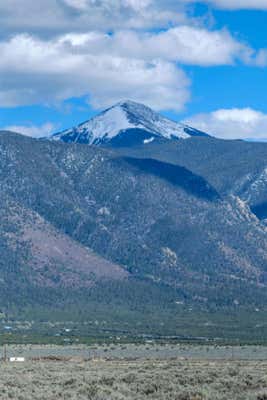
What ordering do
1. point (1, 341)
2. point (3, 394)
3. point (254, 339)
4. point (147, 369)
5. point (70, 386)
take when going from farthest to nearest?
point (254, 339) → point (1, 341) → point (147, 369) → point (70, 386) → point (3, 394)

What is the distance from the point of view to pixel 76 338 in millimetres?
197500

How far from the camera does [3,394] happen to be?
193ft

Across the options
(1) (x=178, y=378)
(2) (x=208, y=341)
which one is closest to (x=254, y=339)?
(2) (x=208, y=341)

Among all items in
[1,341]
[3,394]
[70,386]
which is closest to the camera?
[3,394]

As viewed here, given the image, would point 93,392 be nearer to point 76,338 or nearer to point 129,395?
point 129,395

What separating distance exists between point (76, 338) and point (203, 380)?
133m

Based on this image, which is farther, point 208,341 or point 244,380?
point 208,341

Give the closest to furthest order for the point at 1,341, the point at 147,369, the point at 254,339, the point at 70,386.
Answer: the point at 70,386 < the point at 147,369 < the point at 1,341 < the point at 254,339

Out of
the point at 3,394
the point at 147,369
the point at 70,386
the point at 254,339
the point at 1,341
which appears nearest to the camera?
the point at 3,394

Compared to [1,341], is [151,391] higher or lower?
lower

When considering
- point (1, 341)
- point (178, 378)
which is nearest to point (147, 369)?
point (178, 378)

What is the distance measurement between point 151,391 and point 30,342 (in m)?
121

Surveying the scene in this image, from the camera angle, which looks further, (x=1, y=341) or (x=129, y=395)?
(x=1, y=341)

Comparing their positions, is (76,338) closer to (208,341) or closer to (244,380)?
(208,341)
